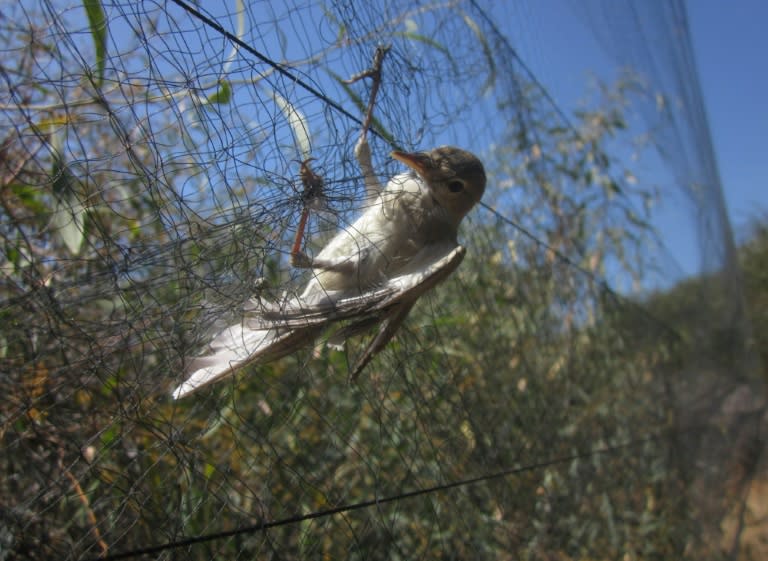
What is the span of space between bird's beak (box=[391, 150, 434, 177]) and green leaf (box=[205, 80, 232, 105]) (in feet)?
1.24

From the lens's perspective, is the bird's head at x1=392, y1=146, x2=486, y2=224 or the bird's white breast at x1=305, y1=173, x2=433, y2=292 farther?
the bird's head at x1=392, y1=146, x2=486, y2=224

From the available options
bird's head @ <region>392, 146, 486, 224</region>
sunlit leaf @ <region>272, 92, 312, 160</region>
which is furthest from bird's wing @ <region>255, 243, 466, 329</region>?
sunlit leaf @ <region>272, 92, 312, 160</region>

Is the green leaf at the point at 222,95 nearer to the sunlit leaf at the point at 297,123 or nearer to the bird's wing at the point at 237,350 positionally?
the sunlit leaf at the point at 297,123

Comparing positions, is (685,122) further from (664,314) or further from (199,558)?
(199,558)

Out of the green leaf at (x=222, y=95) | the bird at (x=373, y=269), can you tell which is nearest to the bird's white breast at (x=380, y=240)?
the bird at (x=373, y=269)

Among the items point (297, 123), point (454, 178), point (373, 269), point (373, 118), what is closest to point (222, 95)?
point (297, 123)

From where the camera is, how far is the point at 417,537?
5.34 feet

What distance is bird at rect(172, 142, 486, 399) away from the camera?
1017 mm

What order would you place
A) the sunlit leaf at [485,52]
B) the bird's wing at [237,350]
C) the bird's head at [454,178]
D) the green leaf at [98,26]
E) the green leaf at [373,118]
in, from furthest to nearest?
1. the sunlit leaf at [485,52]
2. the bird's head at [454,178]
3. the green leaf at [373,118]
4. the bird's wing at [237,350]
5. the green leaf at [98,26]

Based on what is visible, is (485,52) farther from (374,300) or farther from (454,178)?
(374,300)

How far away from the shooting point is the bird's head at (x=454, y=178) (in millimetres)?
1370

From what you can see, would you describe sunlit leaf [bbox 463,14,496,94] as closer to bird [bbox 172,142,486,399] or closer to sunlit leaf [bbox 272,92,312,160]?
bird [bbox 172,142,486,399]

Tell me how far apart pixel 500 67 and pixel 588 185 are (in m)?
1.81

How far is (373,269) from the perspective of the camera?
1257mm
